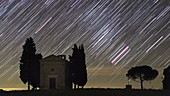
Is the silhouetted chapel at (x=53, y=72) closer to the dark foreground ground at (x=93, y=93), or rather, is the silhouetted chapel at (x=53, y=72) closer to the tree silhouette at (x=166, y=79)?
the dark foreground ground at (x=93, y=93)

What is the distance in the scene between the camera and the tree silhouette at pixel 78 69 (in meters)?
55.0

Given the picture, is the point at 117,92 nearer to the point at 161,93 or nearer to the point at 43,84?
the point at 161,93

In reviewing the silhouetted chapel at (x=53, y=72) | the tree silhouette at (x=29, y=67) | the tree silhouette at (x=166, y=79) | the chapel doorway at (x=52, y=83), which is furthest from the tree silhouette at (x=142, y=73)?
the tree silhouette at (x=29, y=67)

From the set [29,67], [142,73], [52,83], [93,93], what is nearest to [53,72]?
[52,83]

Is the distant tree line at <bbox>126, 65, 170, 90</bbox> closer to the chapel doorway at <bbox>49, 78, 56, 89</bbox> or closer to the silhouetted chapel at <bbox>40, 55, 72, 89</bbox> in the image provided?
the silhouetted chapel at <bbox>40, 55, 72, 89</bbox>

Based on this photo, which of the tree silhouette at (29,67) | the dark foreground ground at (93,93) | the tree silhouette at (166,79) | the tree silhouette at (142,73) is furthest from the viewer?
the tree silhouette at (166,79)

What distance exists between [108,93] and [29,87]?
1529 centimetres

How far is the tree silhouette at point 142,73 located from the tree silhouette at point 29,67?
853 inches

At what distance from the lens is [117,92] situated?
47781 mm

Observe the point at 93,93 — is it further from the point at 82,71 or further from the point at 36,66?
the point at 36,66

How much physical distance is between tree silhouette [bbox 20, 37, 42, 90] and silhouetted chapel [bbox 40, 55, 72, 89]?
1043 millimetres

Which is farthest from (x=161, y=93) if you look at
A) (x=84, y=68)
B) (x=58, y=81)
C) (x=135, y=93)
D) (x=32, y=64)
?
(x=32, y=64)

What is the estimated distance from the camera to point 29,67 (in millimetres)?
53719

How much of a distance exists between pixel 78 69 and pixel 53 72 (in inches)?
174
